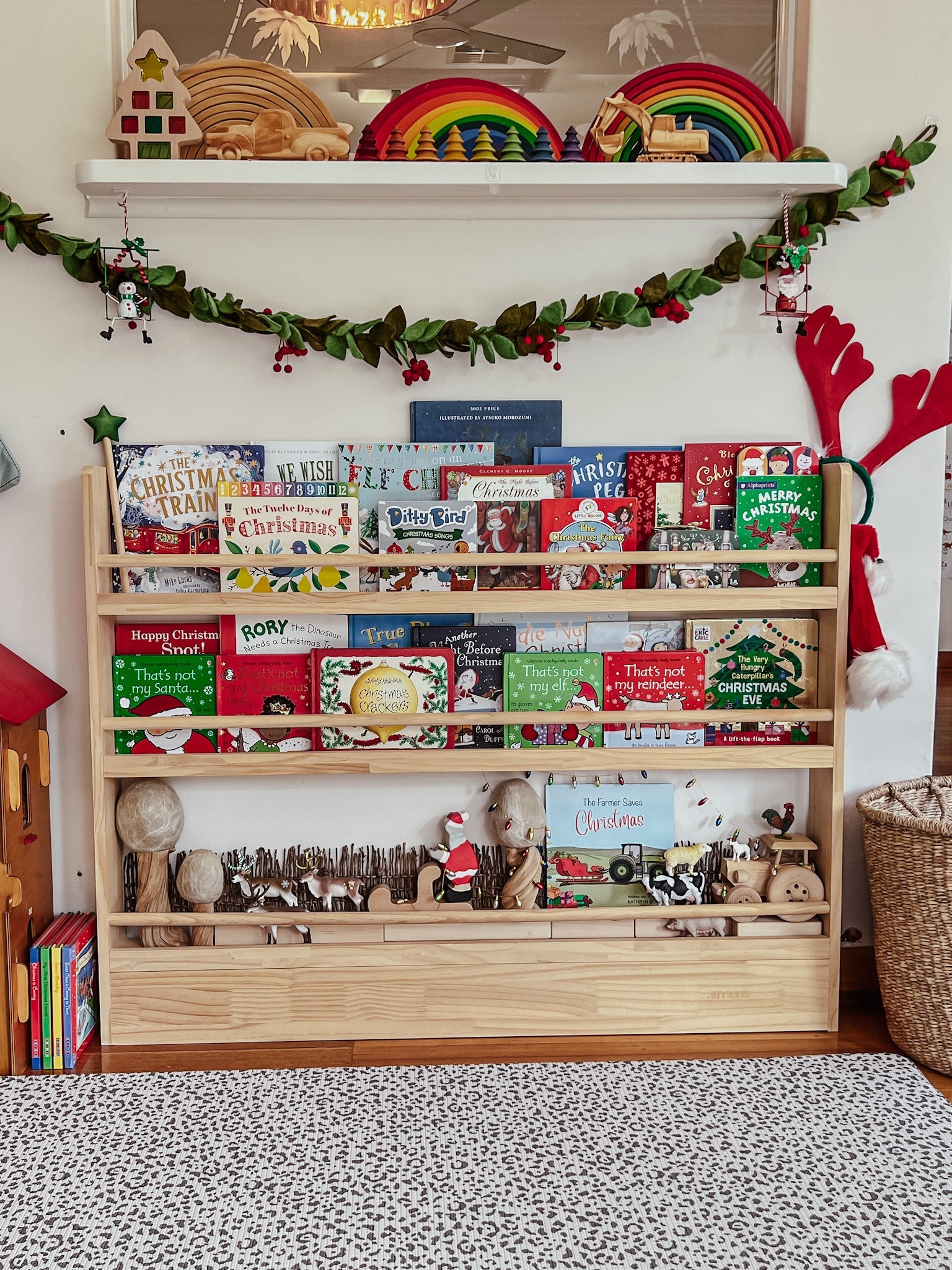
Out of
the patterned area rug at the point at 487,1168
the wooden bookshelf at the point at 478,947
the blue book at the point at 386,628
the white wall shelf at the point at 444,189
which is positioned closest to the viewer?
the patterned area rug at the point at 487,1168

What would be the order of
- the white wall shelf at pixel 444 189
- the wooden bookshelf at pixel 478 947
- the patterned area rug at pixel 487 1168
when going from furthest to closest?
the wooden bookshelf at pixel 478 947 → the white wall shelf at pixel 444 189 → the patterned area rug at pixel 487 1168

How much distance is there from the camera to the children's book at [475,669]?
6.15 feet

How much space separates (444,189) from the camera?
5.78 ft

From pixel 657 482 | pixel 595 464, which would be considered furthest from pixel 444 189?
pixel 657 482

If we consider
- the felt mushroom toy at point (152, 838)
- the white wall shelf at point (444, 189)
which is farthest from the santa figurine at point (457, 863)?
the white wall shelf at point (444, 189)

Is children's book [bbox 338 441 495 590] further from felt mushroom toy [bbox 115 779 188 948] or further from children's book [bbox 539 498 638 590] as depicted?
felt mushroom toy [bbox 115 779 188 948]

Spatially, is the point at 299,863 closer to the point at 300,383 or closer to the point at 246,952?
the point at 246,952

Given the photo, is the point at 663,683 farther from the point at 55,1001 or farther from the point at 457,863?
the point at 55,1001

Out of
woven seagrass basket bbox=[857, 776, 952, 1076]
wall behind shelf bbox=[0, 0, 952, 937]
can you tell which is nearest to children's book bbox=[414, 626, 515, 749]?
wall behind shelf bbox=[0, 0, 952, 937]

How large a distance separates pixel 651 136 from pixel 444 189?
40 centimetres

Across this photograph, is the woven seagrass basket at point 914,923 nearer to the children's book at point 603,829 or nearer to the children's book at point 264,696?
the children's book at point 603,829

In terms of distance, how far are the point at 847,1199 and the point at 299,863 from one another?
3.74 ft

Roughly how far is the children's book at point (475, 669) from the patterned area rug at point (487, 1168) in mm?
617

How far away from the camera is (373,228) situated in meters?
1.84
